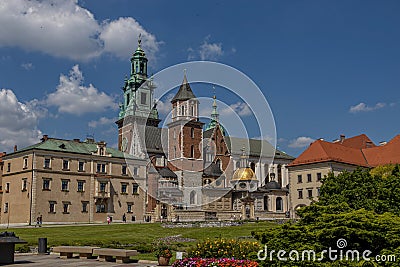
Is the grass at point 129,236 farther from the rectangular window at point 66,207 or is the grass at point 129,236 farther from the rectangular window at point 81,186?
the rectangular window at point 81,186

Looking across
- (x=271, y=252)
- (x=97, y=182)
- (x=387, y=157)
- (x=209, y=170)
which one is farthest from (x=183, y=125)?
(x=271, y=252)

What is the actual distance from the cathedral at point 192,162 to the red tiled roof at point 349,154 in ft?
30.8

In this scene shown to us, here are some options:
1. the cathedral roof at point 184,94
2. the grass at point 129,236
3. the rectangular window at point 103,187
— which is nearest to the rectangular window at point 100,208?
the rectangular window at point 103,187

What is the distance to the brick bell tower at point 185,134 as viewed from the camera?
93250mm

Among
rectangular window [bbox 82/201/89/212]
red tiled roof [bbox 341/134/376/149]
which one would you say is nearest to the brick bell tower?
rectangular window [bbox 82/201/89/212]

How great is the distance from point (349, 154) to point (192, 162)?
29217 mm

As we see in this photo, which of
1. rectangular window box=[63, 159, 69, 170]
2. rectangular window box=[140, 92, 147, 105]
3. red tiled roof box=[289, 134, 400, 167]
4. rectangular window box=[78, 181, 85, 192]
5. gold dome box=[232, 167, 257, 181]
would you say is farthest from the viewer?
rectangular window box=[140, 92, 147, 105]

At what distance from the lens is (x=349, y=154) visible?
256ft

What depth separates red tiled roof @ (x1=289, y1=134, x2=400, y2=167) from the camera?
74000 millimetres

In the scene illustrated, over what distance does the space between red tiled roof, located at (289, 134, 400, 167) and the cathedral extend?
30.8ft

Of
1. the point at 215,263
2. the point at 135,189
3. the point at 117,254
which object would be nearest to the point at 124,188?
the point at 135,189

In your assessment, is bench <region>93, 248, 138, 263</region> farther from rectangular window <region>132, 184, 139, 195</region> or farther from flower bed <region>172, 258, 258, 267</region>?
rectangular window <region>132, 184, 139, 195</region>

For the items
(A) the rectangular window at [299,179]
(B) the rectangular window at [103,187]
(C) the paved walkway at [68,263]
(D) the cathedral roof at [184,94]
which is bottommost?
(C) the paved walkway at [68,263]

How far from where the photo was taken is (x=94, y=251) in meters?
22.1
